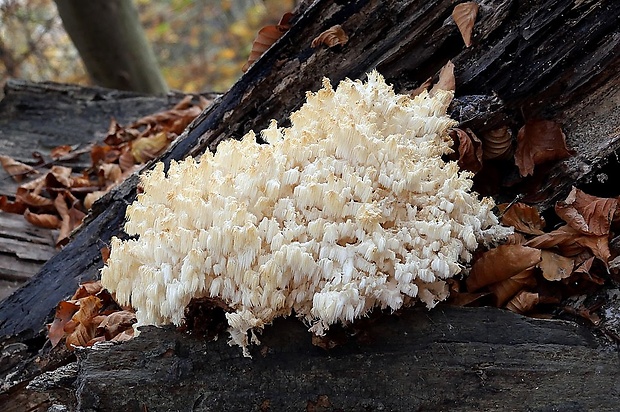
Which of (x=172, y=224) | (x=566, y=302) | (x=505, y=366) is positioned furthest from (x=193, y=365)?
(x=566, y=302)

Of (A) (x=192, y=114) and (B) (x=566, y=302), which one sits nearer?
(B) (x=566, y=302)

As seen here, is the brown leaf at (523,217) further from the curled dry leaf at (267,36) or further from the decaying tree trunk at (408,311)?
the curled dry leaf at (267,36)

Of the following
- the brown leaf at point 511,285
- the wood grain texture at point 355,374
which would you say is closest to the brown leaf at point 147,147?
the wood grain texture at point 355,374

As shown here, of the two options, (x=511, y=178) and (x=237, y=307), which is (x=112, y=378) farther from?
(x=511, y=178)

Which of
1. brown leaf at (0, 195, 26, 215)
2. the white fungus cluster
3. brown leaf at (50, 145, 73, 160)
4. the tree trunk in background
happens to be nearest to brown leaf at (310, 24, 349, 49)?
the white fungus cluster

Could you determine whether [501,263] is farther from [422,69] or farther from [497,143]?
[422,69]

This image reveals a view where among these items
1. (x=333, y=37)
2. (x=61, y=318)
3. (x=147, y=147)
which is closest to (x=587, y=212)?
(x=333, y=37)
